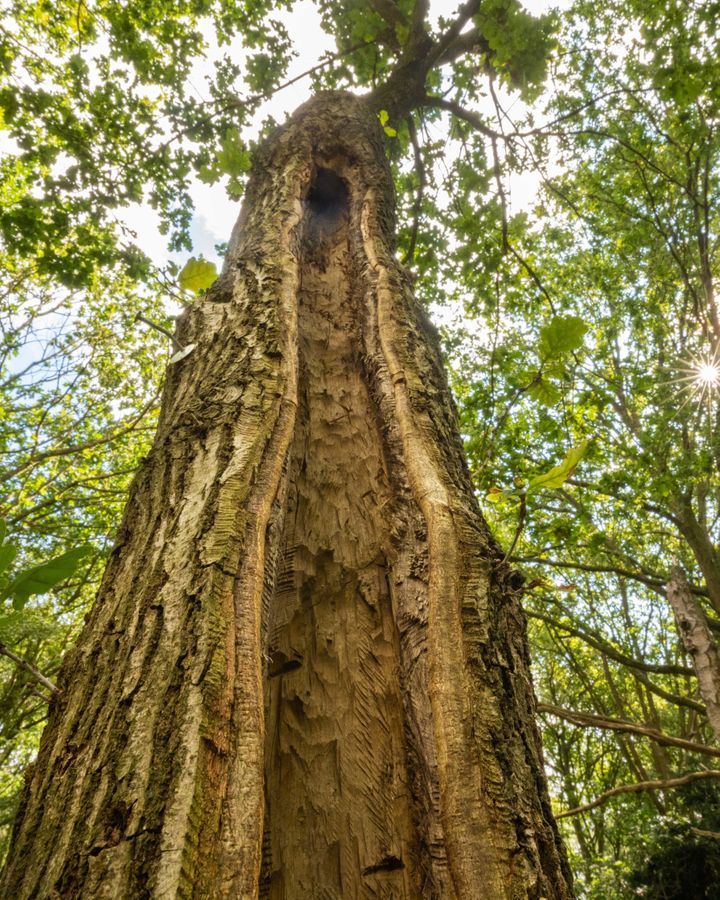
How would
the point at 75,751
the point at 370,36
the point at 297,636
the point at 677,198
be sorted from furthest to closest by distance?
the point at 677,198, the point at 370,36, the point at 297,636, the point at 75,751

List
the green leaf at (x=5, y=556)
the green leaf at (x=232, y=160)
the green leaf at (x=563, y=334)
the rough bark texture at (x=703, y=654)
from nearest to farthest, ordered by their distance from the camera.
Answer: the green leaf at (x=5, y=556) → the green leaf at (x=563, y=334) → the green leaf at (x=232, y=160) → the rough bark texture at (x=703, y=654)

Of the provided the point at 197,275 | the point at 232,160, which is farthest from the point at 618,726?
the point at 232,160

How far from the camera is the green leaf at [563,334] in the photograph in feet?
5.02

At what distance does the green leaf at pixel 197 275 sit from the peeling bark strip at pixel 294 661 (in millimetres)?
140

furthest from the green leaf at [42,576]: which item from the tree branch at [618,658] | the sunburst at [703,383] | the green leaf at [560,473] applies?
the sunburst at [703,383]

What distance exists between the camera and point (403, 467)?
1.42 meters

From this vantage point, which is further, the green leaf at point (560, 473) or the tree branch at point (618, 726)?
the tree branch at point (618, 726)

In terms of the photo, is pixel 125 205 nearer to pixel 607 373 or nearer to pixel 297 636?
pixel 297 636

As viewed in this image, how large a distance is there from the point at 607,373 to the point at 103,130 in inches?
358

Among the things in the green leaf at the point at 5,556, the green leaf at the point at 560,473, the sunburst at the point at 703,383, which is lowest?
the green leaf at the point at 5,556

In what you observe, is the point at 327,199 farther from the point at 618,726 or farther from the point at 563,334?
the point at 618,726

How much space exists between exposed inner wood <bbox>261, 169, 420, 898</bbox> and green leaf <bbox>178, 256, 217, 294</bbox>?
0.42m

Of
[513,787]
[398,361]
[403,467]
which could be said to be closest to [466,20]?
[398,361]

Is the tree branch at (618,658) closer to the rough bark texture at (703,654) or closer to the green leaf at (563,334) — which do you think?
the rough bark texture at (703,654)
